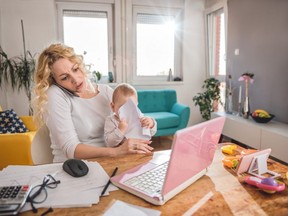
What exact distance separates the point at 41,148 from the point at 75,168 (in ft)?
1.34

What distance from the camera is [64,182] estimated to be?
0.76m

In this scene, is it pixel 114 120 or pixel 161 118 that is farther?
pixel 161 118

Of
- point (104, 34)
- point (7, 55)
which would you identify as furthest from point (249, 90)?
point (7, 55)

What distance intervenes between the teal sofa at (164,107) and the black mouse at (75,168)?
2.73 metres

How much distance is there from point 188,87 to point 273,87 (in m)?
1.82

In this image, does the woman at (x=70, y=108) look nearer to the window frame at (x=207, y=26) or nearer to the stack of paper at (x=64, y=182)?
the stack of paper at (x=64, y=182)

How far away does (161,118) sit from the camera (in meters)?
3.45

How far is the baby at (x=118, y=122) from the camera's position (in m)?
1.13

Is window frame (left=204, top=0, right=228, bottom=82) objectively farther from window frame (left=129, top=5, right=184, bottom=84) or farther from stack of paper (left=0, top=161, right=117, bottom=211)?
stack of paper (left=0, top=161, right=117, bottom=211)

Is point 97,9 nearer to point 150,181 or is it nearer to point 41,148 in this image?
point 41,148

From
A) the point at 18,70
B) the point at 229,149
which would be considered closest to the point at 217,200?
the point at 229,149

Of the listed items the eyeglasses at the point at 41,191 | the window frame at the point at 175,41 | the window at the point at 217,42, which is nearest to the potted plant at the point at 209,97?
the window at the point at 217,42

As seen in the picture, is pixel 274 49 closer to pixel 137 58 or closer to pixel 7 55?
pixel 137 58

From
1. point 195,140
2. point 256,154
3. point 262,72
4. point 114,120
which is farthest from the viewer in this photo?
point 262,72
